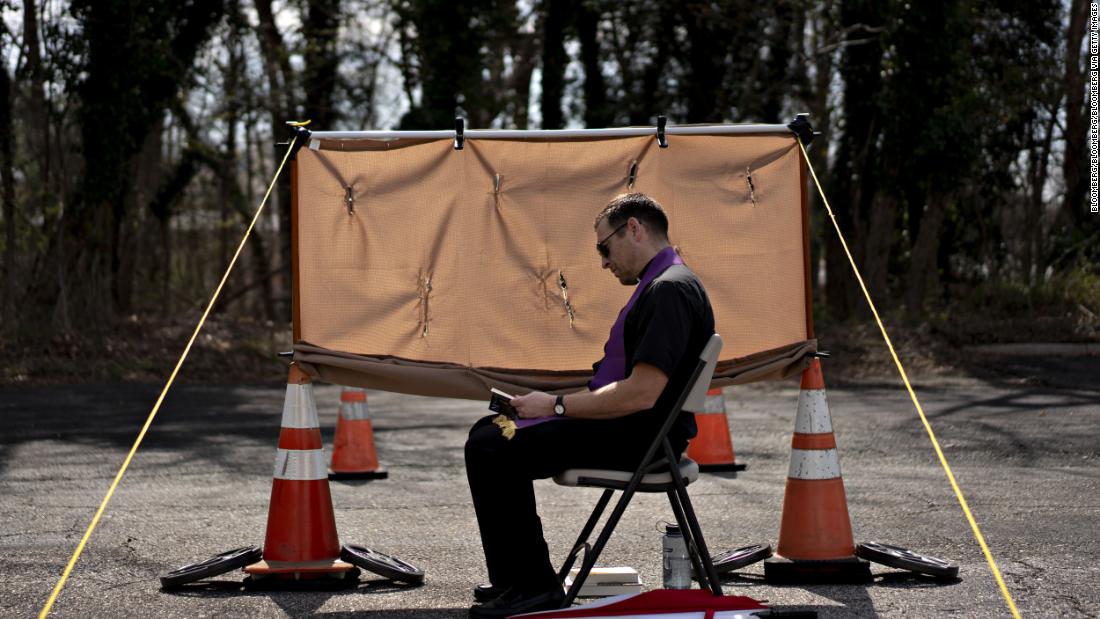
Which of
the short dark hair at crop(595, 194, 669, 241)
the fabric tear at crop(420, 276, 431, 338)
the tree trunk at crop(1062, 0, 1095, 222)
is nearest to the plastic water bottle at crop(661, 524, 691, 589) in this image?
the short dark hair at crop(595, 194, 669, 241)

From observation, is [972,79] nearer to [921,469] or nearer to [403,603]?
[921,469]

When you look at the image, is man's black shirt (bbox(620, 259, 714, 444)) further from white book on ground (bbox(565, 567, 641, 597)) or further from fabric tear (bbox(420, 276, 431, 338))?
fabric tear (bbox(420, 276, 431, 338))

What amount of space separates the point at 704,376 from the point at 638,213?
73 centimetres

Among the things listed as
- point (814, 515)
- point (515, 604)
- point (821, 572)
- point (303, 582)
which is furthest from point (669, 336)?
point (303, 582)

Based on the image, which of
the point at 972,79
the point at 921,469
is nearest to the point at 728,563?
the point at 921,469

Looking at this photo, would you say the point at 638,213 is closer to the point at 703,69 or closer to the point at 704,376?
the point at 704,376

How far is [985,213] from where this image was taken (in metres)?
23.8

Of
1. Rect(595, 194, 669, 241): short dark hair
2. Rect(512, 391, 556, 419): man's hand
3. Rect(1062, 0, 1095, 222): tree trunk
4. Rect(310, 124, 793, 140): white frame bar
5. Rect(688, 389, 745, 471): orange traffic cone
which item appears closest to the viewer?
Rect(512, 391, 556, 419): man's hand

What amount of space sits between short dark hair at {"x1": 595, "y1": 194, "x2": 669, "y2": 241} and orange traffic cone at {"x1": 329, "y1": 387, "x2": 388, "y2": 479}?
4.14 m

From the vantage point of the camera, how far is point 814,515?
568cm

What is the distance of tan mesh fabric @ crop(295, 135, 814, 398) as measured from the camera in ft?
20.2

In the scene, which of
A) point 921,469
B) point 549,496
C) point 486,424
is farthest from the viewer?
point 921,469

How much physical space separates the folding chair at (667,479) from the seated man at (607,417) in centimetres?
8

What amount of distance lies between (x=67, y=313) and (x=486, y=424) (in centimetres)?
1495
